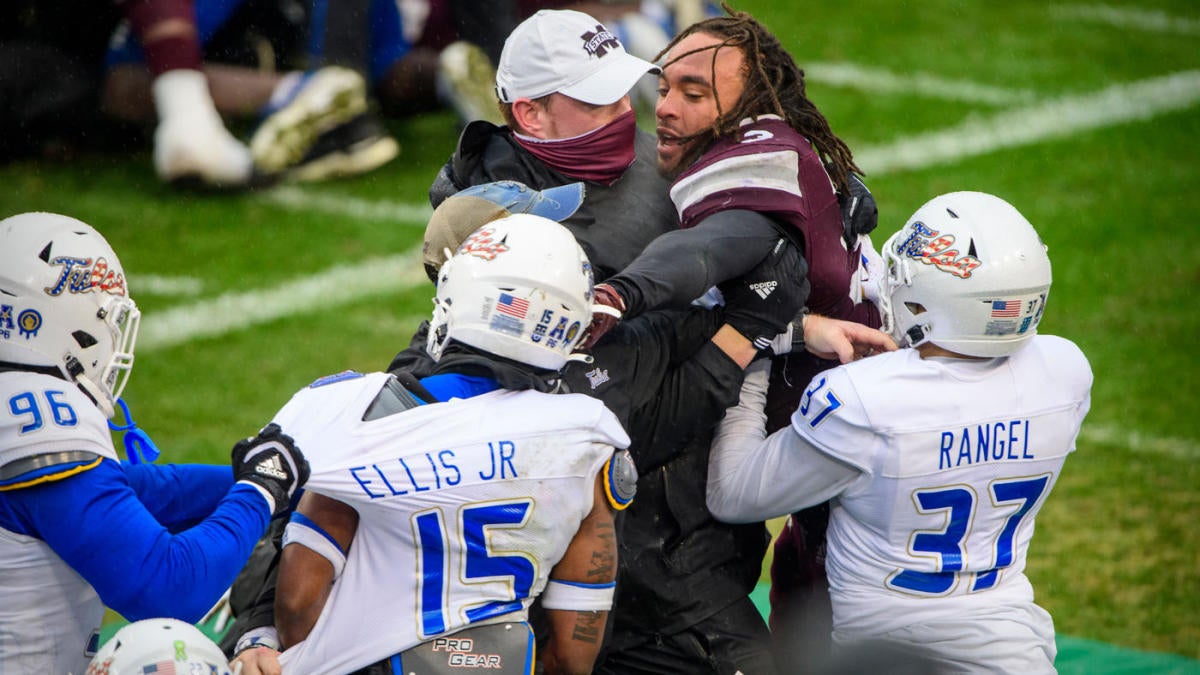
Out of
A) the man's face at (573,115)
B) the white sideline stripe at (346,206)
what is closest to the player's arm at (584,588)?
the man's face at (573,115)

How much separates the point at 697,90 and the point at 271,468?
67.5 inches

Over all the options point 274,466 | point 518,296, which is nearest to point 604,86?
point 518,296

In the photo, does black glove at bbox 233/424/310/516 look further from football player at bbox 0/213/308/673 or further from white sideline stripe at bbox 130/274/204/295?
white sideline stripe at bbox 130/274/204/295

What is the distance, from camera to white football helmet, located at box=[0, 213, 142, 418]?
10.3 feet

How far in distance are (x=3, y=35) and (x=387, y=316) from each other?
3.70 metres

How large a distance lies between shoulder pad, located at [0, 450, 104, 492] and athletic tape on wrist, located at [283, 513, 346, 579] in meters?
0.52

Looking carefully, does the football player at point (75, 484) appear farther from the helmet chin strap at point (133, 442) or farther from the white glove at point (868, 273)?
the white glove at point (868, 273)

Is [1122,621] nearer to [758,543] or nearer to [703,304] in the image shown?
[758,543]

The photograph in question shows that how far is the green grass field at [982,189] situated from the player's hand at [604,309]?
3252mm

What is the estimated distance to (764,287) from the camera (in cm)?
372

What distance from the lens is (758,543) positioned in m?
4.20

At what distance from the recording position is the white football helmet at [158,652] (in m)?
3.01

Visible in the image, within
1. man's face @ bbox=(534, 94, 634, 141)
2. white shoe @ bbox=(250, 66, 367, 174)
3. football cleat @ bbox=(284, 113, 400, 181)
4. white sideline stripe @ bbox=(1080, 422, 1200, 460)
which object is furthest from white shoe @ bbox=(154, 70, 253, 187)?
man's face @ bbox=(534, 94, 634, 141)

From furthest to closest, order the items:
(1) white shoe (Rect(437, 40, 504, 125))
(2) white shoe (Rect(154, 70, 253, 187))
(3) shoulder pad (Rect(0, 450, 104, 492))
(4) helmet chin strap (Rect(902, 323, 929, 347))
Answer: (1) white shoe (Rect(437, 40, 504, 125)) < (2) white shoe (Rect(154, 70, 253, 187)) < (4) helmet chin strap (Rect(902, 323, 929, 347)) < (3) shoulder pad (Rect(0, 450, 104, 492))
